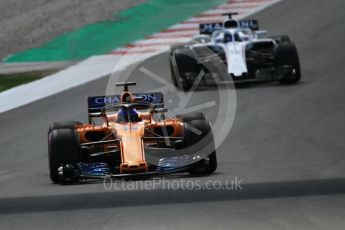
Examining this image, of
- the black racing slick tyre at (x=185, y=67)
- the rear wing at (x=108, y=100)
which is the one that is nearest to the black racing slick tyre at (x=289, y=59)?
the black racing slick tyre at (x=185, y=67)

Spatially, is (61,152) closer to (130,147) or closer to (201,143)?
(130,147)

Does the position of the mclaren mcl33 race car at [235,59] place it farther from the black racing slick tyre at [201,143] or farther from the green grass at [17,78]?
the black racing slick tyre at [201,143]

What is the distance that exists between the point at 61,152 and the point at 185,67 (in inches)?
370

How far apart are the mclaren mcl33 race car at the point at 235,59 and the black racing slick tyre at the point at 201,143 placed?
8.56 meters

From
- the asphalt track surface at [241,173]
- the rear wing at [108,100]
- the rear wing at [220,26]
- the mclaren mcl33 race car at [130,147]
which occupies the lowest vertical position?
the asphalt track surface at [241,173]

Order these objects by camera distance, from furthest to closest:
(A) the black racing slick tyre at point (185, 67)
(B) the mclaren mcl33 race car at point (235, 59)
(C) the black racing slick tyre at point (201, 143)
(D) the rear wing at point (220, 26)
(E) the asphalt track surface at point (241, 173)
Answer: (D) the rear wing at point (220, 26), (A) the black racing slick tyre at point (185, 67), (B) the mclaren mcl33 race car at point (235, 59), (C) the black racing slick tyre at point (201, 143), (E) the asphalt track surface at point (241, 173)

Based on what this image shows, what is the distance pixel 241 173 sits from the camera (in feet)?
42.9

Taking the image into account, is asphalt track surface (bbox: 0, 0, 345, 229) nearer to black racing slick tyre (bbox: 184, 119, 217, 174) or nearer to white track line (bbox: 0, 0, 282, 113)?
black racing slick tyre (bbox: 184, 119, 217, 174)

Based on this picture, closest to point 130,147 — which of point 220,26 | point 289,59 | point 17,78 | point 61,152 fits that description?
point 61,152

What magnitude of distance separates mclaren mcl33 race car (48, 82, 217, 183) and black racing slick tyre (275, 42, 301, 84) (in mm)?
8384

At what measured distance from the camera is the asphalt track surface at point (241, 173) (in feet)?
32.9

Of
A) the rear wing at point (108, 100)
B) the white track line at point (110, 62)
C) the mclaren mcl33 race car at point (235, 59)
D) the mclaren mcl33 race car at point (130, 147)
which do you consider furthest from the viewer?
the white track line at point (110, 62)

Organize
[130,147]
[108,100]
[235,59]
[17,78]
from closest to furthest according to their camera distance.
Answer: [130,147] → [108,100] → [235,59] → [17,78]

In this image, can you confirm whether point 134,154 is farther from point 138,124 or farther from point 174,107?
point 174,107
